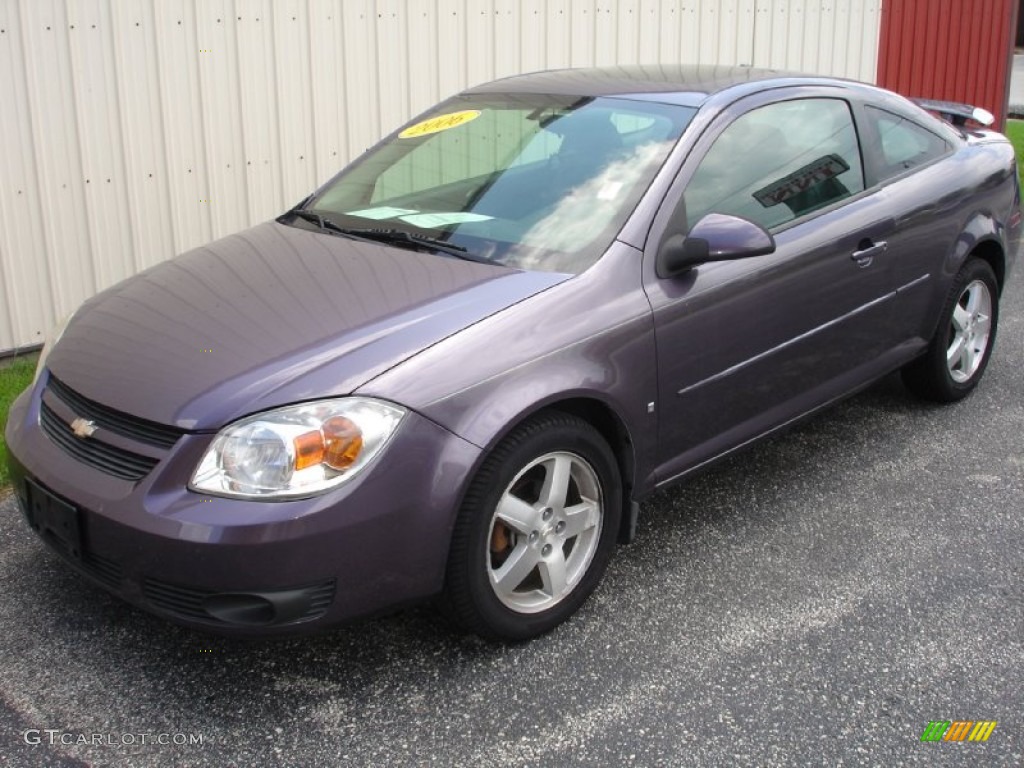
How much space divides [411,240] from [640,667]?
1.53 meters

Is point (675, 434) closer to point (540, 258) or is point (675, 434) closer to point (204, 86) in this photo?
point (540, 258)

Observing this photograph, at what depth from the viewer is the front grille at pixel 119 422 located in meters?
2.89

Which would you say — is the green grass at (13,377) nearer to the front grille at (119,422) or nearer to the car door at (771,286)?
the front grille at (119,422)

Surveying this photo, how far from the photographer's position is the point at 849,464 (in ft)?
15.1

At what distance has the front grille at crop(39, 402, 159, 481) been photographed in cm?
290

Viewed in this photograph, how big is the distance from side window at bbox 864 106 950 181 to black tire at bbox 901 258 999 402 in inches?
21.4

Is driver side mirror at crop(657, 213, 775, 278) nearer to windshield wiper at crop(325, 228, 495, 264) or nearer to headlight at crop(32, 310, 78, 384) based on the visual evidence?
windshield wiper at crop(325, 228, 495, 264)


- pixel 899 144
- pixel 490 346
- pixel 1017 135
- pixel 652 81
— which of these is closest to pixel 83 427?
pixel 490 346

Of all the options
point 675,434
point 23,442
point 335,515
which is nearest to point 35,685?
point 23,442

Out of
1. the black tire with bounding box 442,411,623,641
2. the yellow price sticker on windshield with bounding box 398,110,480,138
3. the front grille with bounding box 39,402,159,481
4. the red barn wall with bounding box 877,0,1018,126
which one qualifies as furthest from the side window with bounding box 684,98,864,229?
the red barn wall with bounding box 877,0,1018,126

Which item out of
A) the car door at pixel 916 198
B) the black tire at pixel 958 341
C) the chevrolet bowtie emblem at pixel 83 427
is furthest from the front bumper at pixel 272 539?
the black tire at pixel 958 341

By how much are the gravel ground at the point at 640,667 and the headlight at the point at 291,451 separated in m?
0.65

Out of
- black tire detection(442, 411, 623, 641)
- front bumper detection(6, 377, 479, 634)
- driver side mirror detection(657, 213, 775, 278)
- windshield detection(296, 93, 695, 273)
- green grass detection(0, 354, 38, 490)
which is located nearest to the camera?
front bumper detection(6, 377, 479, 634)

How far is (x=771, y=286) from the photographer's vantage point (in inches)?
151
